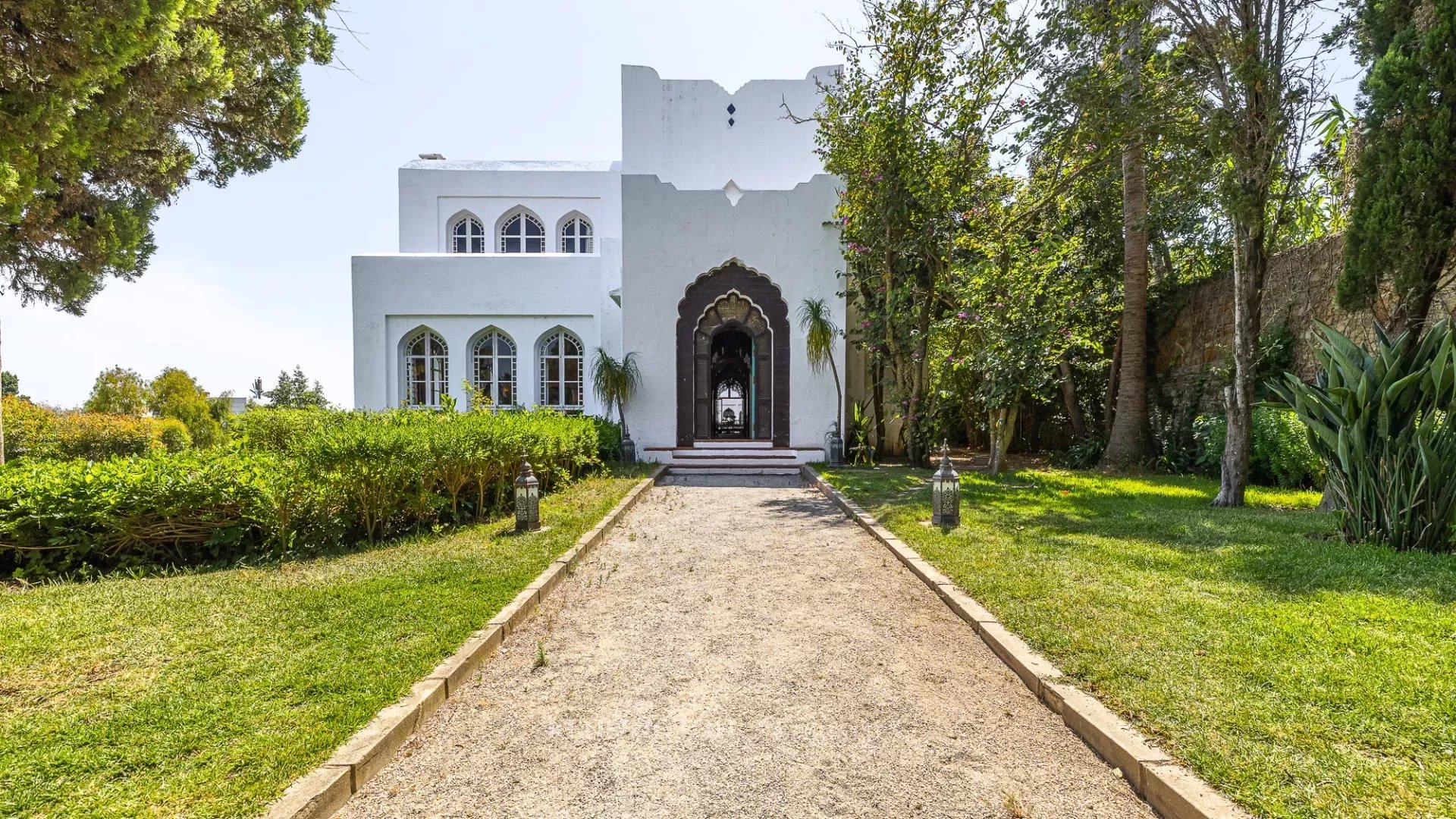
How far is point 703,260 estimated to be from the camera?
14.1 metres

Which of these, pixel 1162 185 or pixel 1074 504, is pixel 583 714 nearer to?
pixel 1074 504

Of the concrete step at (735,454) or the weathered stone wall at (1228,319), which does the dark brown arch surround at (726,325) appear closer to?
the concrete step at (735,454)

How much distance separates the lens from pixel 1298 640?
3.32 meters

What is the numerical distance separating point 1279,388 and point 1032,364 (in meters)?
4.16

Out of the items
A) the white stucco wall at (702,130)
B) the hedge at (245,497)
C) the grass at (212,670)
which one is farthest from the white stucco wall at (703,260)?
the grass at (212,670)

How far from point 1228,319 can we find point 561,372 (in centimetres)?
1397

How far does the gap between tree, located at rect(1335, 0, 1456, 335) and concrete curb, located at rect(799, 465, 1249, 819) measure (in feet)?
20.7

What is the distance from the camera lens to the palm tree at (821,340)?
13555 millimetres

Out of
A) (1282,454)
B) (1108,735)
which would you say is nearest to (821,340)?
(1282,454)

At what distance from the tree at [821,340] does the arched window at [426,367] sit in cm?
892

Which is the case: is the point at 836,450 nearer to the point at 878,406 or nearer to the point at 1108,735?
the point at 878,406

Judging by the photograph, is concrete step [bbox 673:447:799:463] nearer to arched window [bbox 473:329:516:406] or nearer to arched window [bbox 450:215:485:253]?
arched window [bbox 473:329:516:406]

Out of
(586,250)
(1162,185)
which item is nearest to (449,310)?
(586,250)

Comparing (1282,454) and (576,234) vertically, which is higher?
(576,234)
